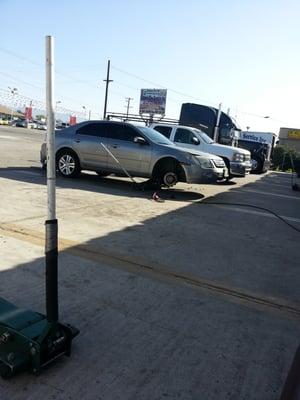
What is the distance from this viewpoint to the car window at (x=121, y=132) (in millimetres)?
12148

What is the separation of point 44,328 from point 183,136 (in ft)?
42.6

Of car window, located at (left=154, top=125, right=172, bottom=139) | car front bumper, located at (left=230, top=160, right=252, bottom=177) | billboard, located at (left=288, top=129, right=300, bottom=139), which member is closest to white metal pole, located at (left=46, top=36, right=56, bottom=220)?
car window, located at (left=154, top=125, right=172, bottom=139)

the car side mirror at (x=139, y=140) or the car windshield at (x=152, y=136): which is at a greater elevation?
the car windshield at (x=152, y=136)

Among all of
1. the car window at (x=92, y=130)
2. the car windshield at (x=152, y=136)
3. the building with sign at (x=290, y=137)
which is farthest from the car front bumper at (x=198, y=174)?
the building with sign at (x=290, y=137)

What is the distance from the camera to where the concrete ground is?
3.06 metres

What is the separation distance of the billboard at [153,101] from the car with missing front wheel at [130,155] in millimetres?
54296

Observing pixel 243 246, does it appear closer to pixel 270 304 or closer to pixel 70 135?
pixel 270 304

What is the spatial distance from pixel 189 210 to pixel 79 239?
12.2ft

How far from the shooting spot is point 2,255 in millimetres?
5164

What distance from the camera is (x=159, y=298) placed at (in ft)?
14.5

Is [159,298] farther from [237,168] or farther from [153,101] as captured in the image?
[153,101]

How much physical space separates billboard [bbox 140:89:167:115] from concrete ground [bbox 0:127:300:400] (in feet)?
197

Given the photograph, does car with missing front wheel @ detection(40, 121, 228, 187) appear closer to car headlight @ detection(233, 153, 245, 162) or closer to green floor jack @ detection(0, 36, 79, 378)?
car headlight @ detection(233, 153, 245, 162)

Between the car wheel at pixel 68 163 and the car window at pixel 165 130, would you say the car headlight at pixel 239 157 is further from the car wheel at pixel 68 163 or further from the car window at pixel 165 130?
the car wheel at pixel 68 163
